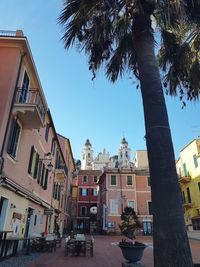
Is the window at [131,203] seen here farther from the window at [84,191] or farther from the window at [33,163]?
the window at [33,163]

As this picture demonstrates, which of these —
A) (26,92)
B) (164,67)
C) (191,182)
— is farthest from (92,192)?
(164,67)

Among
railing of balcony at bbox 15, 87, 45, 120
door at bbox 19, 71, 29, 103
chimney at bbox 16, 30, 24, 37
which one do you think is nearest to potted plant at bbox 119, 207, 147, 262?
railing of balcony at bbox 15, 87, 45, 120

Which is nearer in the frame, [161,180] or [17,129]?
[161,180]

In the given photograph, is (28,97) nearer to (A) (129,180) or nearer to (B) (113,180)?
(B) (113,180)

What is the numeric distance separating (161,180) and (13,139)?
7.48 m

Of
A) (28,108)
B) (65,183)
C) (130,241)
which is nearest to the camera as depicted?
(130,241)

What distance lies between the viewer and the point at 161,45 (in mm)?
5879

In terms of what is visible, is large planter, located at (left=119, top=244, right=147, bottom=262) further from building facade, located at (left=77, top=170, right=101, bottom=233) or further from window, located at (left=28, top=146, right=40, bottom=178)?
building facade, located at (left=77, top=170, right=101, bottom=233)

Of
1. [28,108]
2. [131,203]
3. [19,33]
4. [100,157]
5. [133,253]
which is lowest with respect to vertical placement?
[133,253]

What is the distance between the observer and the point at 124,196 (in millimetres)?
31000

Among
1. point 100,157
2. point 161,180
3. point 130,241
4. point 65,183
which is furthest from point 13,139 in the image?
point 100,157

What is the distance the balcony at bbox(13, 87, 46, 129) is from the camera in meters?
8.97

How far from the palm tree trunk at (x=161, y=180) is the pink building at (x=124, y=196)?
92.6 ft

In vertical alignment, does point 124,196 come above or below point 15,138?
above
